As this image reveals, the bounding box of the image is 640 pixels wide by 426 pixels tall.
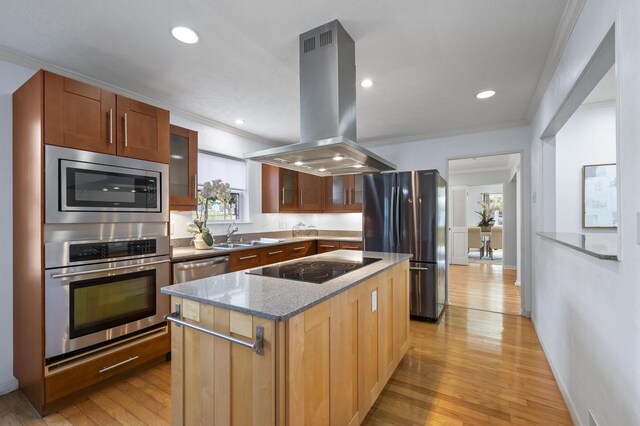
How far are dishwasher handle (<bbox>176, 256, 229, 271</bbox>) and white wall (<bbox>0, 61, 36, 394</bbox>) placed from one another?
3.76 feet

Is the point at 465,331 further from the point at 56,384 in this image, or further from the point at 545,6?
the point at 56,384

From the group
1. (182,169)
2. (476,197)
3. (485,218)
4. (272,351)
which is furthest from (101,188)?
(476,197)

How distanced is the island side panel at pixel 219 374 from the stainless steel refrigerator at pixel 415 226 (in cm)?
277

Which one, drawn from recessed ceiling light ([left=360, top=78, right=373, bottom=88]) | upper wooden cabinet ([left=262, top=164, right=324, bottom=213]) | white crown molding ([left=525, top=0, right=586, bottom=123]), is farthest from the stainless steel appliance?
white crown molding ([left=525, top=0, right=586, bottom=123])

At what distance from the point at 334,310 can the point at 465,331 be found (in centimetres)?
252

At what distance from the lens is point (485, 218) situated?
9.47 metres

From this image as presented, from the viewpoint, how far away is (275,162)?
7.23 feet

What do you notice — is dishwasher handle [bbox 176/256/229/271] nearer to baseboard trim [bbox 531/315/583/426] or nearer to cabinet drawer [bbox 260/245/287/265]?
cabinet drawer [bbox 260/245/287/265]

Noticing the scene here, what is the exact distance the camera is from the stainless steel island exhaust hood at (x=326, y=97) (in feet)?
6.19

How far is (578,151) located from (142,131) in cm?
437

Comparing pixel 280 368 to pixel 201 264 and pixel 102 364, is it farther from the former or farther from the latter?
pixel 201 264

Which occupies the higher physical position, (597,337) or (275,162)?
(275,162)

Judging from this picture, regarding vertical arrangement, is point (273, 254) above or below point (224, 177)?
below

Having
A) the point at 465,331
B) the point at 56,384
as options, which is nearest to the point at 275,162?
the point at 56,384
